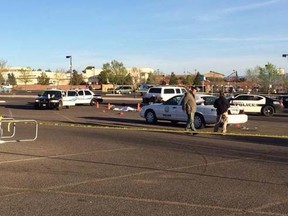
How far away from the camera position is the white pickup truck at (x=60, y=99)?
37.2m

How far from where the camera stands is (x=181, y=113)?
20.9 meters

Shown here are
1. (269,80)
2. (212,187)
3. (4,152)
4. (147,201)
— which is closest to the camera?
(147,201)

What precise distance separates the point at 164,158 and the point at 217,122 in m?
7.20

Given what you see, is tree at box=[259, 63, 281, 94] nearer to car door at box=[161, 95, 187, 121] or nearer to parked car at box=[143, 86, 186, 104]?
parked car at box=[143, 86, 186, 104]

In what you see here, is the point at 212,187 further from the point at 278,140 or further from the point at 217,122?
the point at 217,122

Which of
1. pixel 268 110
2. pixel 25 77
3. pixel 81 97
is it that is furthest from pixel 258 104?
pixel 25 77

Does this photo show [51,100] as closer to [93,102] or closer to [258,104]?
[93,102]

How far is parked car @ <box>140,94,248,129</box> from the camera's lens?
64.5 ft

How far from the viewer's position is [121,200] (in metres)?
7.22

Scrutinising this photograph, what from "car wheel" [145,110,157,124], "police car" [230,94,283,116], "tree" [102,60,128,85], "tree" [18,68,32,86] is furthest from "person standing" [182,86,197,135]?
"tree" [18,68,32,86]

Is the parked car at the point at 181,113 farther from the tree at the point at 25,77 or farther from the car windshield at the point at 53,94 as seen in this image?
the tree at the point at 25,77

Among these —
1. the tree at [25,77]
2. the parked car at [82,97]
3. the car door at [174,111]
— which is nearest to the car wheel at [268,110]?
the car door at [174,111]

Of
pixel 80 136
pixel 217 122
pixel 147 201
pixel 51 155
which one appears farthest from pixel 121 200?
pixel 217 122

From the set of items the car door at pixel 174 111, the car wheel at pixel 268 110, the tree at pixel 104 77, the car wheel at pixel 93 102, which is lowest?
the car wheel at pixel 268 110
